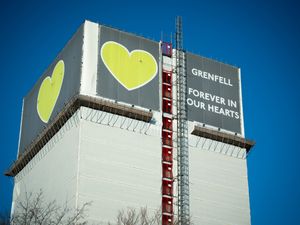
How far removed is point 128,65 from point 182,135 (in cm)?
1258

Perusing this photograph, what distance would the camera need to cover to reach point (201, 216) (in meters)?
91.1

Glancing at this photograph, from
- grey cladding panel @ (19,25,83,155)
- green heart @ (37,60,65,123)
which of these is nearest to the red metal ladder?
grey cladding panel @ (19,25,83,155)

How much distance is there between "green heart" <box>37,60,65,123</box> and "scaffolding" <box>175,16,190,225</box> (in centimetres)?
1743

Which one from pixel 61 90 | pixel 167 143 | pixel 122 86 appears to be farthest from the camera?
pixel 61 90

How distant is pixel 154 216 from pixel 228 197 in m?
13.5

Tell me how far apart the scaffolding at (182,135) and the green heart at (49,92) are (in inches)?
686

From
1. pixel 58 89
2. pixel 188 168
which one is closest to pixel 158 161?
pixel 188 168

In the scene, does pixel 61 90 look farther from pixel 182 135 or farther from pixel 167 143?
pixel 182 135

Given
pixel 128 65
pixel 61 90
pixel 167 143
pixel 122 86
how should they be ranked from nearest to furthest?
pixel 122 86, pixel 167 143, pixel 128 65, pixel 61 90

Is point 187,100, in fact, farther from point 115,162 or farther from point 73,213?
point 73,213

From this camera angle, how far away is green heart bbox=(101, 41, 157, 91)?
93.2 m

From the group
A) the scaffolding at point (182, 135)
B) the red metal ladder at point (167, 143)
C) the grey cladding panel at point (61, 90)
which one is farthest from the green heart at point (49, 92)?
the scaffolding at point (182, 135)

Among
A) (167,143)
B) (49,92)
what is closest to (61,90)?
(49,92)

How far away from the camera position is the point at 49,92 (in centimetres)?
10194
